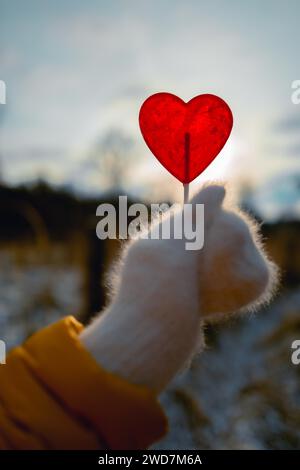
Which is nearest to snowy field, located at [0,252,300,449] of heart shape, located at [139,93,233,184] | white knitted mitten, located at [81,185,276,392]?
white knitted mitten, located at [81,185,276,392]

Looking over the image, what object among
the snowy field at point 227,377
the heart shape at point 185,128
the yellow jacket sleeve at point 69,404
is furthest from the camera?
the snowy field at point 227,377

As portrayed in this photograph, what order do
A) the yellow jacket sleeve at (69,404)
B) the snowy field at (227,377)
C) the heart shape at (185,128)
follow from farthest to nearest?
the snowy field at (227,377)
the heart shape at (185,128)
the yellow jacket sleeve at (69,404)

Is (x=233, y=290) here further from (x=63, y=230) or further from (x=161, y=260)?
(x=63, y=230)

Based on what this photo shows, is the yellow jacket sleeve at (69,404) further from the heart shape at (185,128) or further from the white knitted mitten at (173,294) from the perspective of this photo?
the heart shape at (185,128)

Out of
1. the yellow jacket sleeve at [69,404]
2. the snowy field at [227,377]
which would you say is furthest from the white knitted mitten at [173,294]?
the snowy field at [227,377]

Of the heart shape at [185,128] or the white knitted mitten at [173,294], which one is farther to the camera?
the heart shape at [185,128]

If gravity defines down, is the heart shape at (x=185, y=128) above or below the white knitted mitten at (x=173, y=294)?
above

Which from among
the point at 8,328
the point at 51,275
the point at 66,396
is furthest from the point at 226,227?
the point at 51,275
